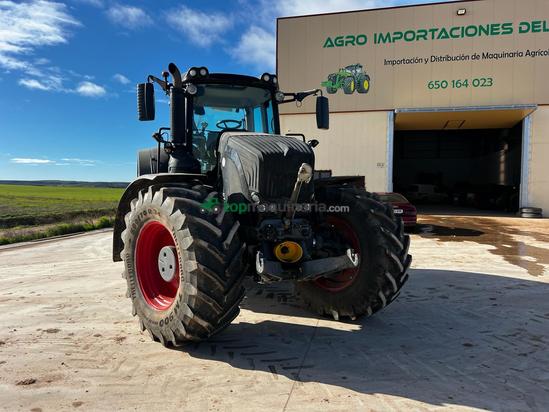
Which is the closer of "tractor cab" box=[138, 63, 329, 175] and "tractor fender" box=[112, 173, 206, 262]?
"tractor fender" box=[112, 173, 206, 262]

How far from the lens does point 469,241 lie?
1210cm

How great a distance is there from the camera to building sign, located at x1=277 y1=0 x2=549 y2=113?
1934 centimetres

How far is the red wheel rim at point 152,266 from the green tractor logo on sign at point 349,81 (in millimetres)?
18031

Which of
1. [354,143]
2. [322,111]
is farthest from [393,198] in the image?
[322,111]

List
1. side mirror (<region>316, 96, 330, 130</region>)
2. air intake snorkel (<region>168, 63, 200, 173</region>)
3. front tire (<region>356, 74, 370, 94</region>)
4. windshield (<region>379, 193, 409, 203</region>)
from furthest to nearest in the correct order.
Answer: front tire (<region>356, 74, 370, 94</region>), windshield (<region>379, 193, 409, 203</region>), side mirror (<region>316, 96, 330, 130</region>), air intake snorkel (<region>168, 63, 200, 173</region>)

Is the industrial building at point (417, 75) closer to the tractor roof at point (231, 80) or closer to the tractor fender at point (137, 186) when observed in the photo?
the tractor roof at point (231, 80)

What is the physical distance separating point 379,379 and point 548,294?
4.13 m

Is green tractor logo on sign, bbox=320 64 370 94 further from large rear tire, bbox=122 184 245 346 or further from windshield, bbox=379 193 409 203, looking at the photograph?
large rear tire, bbox=122 184 245 346

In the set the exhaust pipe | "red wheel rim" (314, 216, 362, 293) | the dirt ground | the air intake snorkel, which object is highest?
the exhaust pipe

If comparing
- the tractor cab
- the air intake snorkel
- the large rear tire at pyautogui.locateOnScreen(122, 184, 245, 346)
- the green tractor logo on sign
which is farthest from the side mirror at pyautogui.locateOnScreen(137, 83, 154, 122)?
the green tractor logo on sign

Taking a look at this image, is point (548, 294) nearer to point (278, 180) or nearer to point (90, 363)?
point (278, 180)

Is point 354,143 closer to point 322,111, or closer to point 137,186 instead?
point 322,111

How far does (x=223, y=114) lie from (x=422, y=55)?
57.5 feet

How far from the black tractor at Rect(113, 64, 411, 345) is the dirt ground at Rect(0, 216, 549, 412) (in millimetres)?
363
